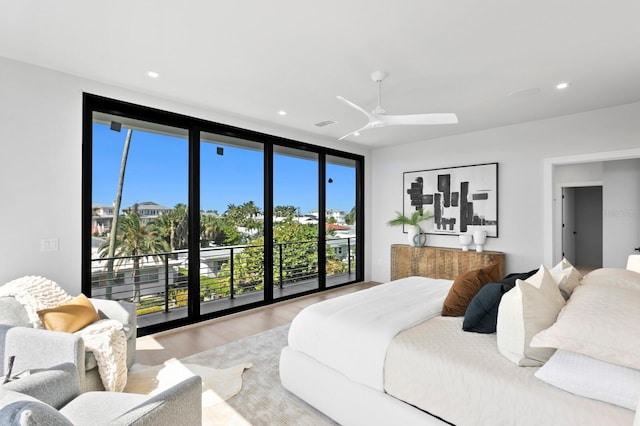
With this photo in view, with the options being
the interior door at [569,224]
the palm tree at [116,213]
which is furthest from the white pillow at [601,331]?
the interior door at [569,224]

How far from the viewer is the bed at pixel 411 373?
1.40 metres

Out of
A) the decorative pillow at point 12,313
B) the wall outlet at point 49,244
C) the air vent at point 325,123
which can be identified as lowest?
the decorative pillow at point 12,313

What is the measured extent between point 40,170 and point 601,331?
413cm

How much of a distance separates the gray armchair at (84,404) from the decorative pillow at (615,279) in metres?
2.52

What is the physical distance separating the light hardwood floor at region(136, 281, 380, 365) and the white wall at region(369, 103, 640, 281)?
2.77 metres

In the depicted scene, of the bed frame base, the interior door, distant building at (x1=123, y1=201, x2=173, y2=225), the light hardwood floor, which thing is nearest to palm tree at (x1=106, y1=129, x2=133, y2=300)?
distant building at (x1=123, y1=201, x2=173, y2=225)

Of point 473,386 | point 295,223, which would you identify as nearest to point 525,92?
point 473,386

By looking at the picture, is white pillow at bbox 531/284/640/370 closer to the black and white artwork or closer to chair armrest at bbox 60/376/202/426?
chair armrest at bbox 60/376/202/426

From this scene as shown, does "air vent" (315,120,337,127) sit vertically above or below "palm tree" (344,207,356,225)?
above

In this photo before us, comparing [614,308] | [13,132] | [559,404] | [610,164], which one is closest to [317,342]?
[559,404]

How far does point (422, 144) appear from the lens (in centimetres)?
579

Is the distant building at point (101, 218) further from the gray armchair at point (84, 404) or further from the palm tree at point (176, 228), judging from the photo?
the gray armchair at point (84, 404)

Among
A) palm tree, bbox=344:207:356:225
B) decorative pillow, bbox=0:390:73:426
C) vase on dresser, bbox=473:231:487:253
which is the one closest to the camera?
decorative pillow, bbox=0:390:73:426

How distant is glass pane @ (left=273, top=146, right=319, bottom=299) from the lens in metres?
5.25
